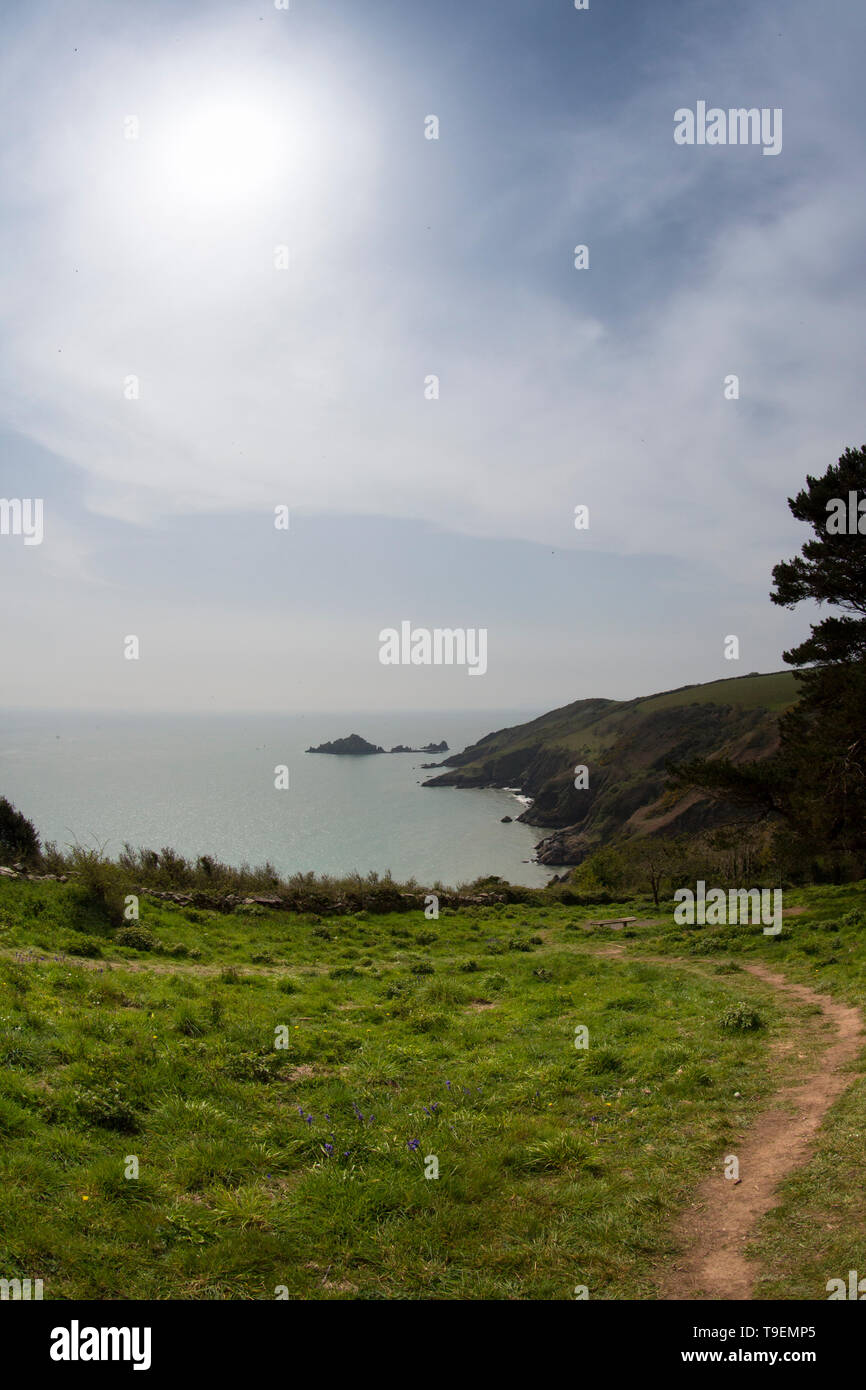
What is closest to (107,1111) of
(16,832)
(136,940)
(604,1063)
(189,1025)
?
(189,1025)

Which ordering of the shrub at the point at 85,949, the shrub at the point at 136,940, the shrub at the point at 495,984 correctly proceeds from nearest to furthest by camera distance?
the shrub at the point at 495,984 → the shrub at the point at 85,949 → the shrub at the point at 136,940

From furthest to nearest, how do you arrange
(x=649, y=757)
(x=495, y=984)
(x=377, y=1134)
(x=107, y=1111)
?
(x=649, y=757) → (x=495, y=984) → (x=377, y=1134) → (x=107, y=1111)

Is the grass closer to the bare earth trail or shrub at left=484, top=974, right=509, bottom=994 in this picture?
the bare earth trail

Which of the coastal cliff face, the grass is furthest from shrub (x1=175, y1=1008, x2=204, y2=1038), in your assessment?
the coastal cliff face

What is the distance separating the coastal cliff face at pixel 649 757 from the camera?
114938 millimetres

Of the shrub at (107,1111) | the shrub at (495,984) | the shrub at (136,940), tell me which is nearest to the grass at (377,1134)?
the shrub at (107,1111)

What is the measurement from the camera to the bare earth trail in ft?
19.5

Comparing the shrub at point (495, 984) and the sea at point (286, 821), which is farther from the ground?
the shrub at point (495, 984)

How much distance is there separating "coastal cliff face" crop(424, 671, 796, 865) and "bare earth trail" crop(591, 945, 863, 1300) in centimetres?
9775

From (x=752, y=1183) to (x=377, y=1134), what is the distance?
462 centimetres

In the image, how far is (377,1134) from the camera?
8.64m

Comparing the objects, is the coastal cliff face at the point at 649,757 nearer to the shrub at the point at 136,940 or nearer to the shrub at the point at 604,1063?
the shrub at the point at 136,940

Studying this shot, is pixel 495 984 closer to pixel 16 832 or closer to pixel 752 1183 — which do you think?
pixel 752 1183

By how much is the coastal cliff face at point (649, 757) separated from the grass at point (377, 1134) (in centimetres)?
9749
